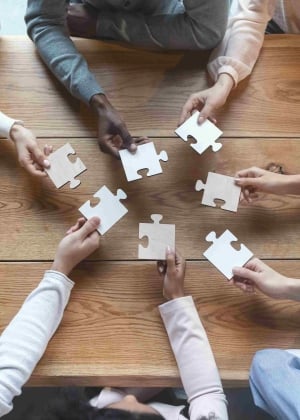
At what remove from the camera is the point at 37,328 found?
3.59 feet

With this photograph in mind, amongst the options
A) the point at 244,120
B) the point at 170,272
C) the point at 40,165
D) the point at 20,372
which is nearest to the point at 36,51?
the point at 40,165

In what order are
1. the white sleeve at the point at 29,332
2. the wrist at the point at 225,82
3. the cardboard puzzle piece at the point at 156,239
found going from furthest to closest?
the wrist at the point at 225,82 < the cardboard puzzle piece at the point at 156,239 < the white sleeve at the point at 29,332

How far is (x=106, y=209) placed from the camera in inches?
46.8

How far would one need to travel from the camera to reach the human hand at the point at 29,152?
1.21 meters

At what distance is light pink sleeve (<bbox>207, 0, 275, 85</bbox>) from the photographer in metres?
1.30

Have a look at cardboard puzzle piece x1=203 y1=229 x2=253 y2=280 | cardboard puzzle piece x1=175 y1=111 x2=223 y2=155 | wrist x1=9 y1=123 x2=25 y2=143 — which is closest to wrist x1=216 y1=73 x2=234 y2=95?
cardboard puzzle piece x1=175 y1=111 x2=223 y2=155

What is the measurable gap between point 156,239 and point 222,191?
0.18 m

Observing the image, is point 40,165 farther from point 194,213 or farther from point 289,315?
point 289,315

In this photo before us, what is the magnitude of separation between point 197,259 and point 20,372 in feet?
1.39

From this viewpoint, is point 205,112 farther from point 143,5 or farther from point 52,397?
point 52,397

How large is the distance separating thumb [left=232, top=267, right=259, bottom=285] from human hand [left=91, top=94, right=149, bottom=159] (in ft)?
1.11

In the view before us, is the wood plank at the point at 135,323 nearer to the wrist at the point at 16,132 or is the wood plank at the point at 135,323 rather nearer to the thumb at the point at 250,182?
the thumb at the point at 250,182

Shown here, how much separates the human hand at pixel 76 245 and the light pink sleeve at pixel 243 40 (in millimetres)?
473

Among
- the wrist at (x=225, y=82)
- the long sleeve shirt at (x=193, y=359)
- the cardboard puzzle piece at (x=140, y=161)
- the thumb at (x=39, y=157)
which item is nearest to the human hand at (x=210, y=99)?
the wrist at (x=225, y=82)
